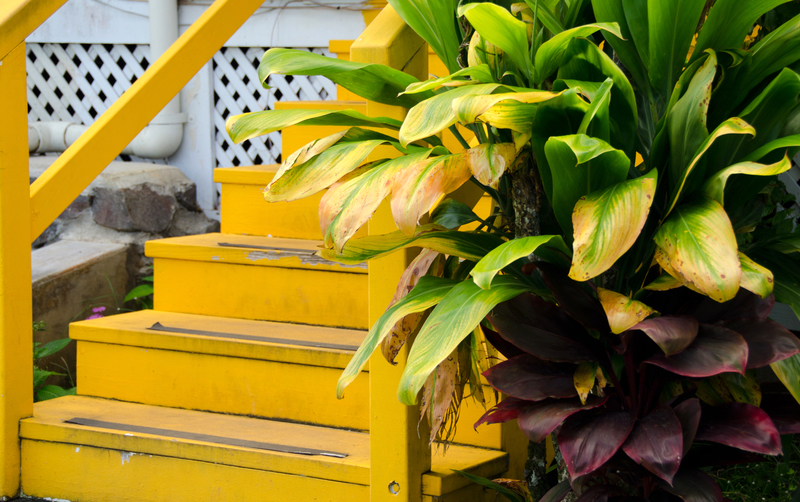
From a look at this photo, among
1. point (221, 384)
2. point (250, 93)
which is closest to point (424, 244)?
point (221, 384)

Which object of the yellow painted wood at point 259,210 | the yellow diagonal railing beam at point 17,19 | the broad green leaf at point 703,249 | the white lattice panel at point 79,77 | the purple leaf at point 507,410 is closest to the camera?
the broad green leaf at point 703,249

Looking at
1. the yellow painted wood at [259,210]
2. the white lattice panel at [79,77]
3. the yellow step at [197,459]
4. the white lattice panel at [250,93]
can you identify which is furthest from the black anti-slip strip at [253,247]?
the white lattice panel at [79,77]

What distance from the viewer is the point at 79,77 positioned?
4.11 metres

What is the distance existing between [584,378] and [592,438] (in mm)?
92

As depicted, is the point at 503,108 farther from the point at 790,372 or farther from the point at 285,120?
the point at 790,372

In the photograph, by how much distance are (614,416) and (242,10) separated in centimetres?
187

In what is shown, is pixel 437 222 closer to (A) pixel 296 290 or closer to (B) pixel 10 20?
(A) pixel 296 290

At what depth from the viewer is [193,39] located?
2.19 meters

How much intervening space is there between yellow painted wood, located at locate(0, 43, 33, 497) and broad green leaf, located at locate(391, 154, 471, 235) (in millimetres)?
1198

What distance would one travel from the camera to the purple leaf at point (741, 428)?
2.94 ft

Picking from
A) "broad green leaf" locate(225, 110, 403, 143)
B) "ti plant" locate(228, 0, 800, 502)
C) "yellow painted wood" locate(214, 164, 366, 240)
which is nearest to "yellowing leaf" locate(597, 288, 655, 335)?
"ti plant" locate(228, 0, 800, 502)

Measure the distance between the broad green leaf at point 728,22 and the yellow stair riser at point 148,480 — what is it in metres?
1.09

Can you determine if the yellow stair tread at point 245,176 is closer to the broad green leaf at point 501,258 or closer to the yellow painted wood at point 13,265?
the yellow painted wood at point 13,265

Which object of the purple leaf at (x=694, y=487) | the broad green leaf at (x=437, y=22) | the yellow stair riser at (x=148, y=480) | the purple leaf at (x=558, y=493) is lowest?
the yellow stair riser at (x=148, y=480)
